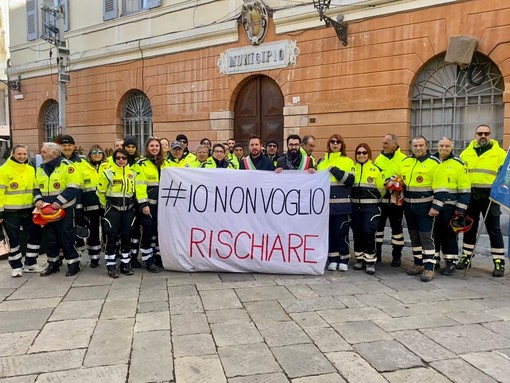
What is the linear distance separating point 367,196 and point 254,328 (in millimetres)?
2769

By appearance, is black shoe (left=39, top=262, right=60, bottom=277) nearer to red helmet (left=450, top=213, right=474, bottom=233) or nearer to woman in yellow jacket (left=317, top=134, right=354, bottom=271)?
woman in yellow jacket (left=317, top=134, right=354, bottom=271)

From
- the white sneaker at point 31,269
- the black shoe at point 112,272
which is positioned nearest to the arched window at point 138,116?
the white sneaker at point 31,269

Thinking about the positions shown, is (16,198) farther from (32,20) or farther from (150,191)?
(32,20)

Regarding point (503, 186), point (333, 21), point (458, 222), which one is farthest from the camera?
point (333, 21)

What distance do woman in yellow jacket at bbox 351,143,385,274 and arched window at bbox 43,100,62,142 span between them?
620 inches

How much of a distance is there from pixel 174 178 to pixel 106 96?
11.4 m

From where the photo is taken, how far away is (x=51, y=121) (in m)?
19.0

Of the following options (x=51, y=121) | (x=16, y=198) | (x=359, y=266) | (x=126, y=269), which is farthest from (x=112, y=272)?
(x=51, y=121)

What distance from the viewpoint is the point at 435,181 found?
19.1ft

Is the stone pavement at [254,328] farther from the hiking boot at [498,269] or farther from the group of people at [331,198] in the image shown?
the group of people at [331,198]

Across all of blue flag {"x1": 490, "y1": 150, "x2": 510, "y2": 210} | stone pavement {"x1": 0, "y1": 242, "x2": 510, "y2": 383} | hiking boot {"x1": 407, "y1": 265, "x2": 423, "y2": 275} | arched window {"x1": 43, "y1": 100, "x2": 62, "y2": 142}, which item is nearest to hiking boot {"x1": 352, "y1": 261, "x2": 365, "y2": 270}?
stone pavement {"x1": 0, "y1": 242, "x2": 510, "y2": 383}

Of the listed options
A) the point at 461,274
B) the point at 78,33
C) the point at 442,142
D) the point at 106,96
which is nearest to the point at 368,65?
the point at 442,142

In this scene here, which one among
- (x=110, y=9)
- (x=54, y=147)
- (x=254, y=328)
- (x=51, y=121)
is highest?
(x=110, y=9)

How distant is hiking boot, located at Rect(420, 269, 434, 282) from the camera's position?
5.82 m
